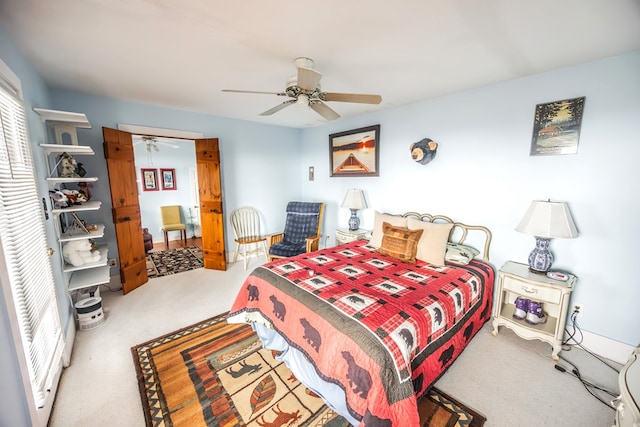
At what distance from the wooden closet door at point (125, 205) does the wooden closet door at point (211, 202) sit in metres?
0.88

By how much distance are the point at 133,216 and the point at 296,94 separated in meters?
2.89

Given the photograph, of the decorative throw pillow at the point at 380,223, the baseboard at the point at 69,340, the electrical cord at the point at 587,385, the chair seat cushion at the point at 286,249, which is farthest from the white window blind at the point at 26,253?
the electrical cord at the point at 587,385

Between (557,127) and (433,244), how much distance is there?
58.6 inches

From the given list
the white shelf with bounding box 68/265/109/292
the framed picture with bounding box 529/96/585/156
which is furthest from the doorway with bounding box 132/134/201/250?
the framed picture with bounding box 529/96/585/156

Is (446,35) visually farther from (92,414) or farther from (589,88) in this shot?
(92,414)

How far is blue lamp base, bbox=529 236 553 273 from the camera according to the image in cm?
218

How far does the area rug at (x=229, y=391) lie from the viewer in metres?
1.56

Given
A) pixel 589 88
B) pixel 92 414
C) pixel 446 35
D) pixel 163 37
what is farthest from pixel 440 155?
pixel 92 414

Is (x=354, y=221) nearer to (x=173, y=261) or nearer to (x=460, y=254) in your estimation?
(x=460, y=254)

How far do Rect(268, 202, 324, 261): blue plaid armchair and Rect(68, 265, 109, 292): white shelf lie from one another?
6.52 feet

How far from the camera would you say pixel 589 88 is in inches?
80.1

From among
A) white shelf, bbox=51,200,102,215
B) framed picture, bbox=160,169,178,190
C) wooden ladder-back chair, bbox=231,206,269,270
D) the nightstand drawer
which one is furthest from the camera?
framed picture, bbox=160,169,178,190

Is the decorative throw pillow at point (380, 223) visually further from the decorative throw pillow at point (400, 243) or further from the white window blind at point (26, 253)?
the white window blind at point (26, 253)

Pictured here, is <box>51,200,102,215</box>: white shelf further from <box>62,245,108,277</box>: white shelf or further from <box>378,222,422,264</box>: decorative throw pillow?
<box>378,222,422,264</box>: decorative throw pillow
